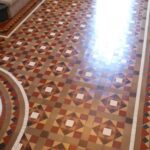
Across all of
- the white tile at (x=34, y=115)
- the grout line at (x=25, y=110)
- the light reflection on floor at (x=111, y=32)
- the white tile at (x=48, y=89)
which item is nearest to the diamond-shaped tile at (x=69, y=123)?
the white tile at (x=34, y=115)

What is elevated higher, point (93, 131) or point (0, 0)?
point (0, 0)

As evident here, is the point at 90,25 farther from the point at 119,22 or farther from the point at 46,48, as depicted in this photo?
the point at 46,48

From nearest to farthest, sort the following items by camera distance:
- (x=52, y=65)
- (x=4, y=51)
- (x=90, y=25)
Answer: (x=52, y=65), (x=4, y=51), (x=90, y=25)

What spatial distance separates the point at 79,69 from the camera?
387 centimetres

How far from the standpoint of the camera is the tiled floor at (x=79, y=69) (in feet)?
9.77

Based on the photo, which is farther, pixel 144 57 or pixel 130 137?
pixel 144 57

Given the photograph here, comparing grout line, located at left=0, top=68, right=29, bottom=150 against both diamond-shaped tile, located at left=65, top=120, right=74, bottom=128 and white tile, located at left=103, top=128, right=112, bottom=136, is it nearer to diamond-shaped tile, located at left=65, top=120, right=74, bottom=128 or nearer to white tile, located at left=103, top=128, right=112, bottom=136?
diamond-shaped tile, located at left=65, top=120, right=74, bottom=128

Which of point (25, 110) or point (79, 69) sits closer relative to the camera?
point (25, 110)

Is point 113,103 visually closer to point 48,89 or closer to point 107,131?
point 107,131

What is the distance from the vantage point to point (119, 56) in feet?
13.5

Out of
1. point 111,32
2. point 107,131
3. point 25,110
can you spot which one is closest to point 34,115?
point 25,110

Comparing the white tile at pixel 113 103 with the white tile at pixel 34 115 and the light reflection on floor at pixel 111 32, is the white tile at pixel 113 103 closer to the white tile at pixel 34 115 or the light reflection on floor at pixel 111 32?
the light reflection on floor at pixel 111 32

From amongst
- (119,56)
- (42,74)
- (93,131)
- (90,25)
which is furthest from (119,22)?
(93,131)

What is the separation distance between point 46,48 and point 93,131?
183 centimetres
